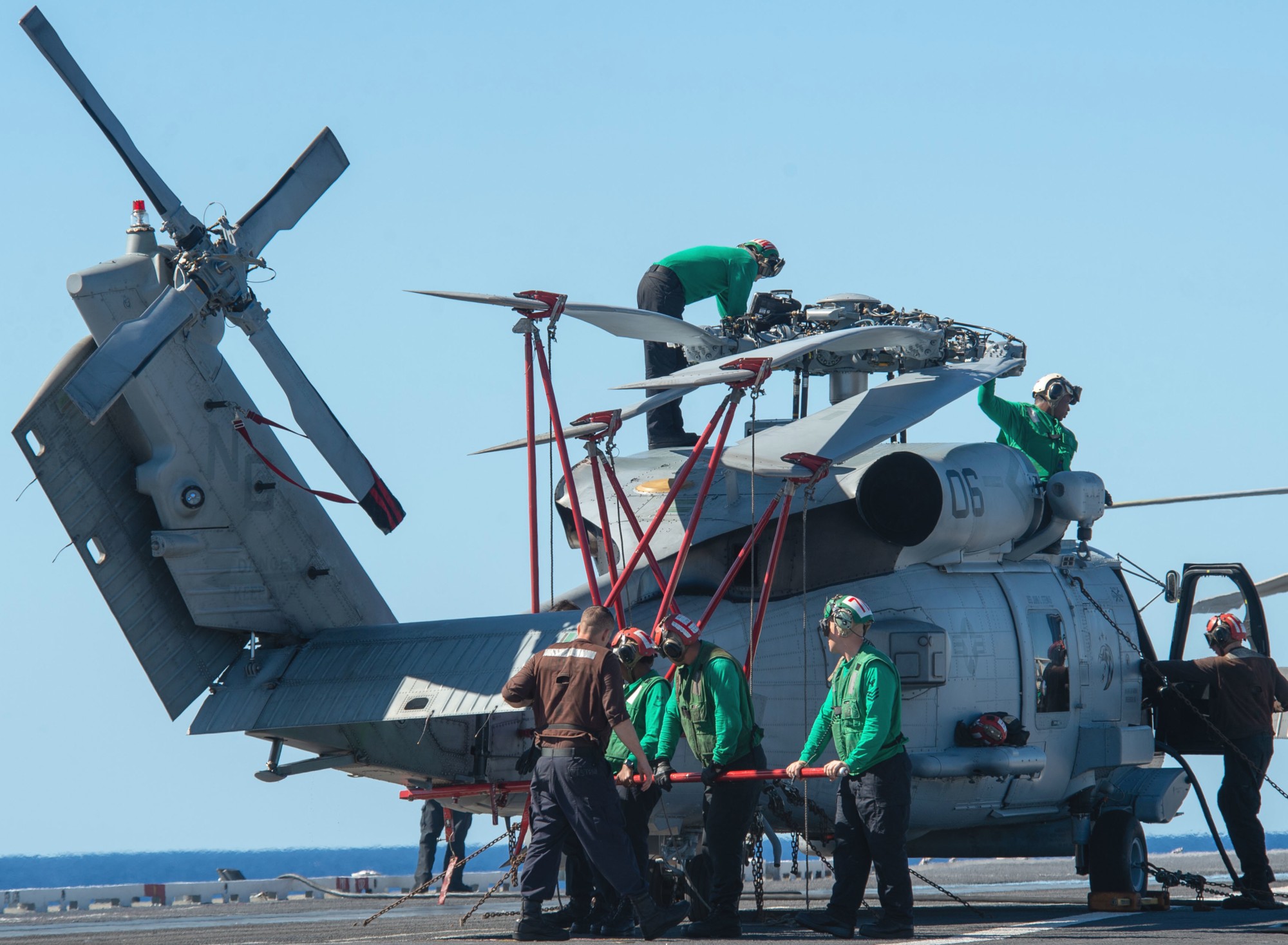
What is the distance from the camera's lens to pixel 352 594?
1462 cm

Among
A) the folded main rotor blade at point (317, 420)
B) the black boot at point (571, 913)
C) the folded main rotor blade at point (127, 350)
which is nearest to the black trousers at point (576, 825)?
the black boot at point (571, 913)

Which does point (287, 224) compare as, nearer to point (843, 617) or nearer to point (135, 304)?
point (135, 304)

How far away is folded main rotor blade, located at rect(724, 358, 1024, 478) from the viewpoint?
1310cm

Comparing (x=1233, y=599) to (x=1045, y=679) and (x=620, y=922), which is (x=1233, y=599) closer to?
(x=1045, y=679)

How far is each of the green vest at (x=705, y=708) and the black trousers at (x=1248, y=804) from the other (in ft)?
17.2

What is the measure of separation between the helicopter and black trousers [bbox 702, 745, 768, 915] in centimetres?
150

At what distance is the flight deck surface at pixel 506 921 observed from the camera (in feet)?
37.1

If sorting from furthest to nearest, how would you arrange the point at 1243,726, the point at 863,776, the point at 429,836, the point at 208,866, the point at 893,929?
1. the point at 208,866
2. the point at 429,836
3. the point at 1243,726
4. the point at 863,776
5. the point at 893,929

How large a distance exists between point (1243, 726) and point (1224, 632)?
0.87 m

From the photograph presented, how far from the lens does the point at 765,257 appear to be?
53.6ft

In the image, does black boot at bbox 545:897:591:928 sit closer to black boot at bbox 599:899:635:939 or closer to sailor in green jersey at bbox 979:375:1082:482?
black boot at bbox 599:899:635:939

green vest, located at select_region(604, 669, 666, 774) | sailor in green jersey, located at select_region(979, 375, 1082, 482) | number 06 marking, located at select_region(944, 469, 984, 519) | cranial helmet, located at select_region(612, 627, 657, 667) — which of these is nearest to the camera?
cranial helmet, located at select_region(612, 627, 657, 667)

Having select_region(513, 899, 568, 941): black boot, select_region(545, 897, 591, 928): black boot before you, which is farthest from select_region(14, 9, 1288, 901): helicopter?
select_region(513, 899, 568, 941): black boot

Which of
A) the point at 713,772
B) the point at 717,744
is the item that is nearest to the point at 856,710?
the point at 717,744
